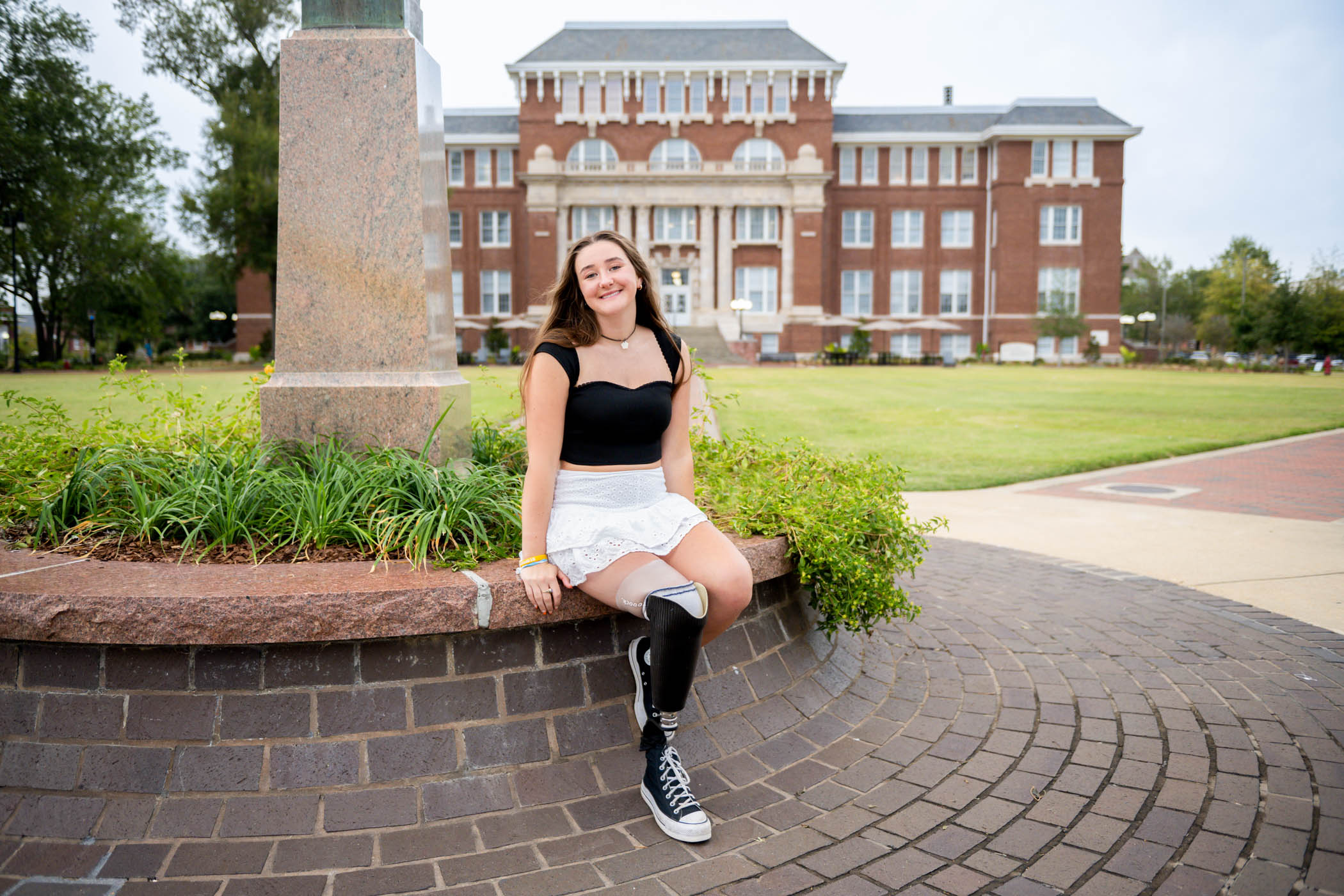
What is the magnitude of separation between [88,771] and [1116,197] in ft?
190

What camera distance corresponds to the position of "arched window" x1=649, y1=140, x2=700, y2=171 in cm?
4997

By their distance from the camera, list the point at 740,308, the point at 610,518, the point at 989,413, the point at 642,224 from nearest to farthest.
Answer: the point at 610,518 < the point at 989,413 < the point at 740,308 < the point at 642,224

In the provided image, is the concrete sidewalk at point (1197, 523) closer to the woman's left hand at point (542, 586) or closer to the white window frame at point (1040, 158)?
the woman's left hand at point (542, 586)

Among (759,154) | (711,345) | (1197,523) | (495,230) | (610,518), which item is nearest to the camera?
(610,518)

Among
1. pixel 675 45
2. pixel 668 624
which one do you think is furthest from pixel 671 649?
pixel 675 45

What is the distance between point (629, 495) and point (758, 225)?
49.8 meters

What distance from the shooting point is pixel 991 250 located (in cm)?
5212

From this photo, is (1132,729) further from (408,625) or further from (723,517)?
(408,625)

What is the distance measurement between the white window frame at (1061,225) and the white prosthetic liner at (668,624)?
5472cm

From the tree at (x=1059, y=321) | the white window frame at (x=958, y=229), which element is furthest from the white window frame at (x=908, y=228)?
the tree at (x=1059, y=321)

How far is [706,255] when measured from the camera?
50625 mm

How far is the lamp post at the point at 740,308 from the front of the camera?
47.1m

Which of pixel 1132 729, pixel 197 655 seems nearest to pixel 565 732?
pixel 197 655

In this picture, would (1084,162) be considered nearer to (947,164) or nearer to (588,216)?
(947,164)
